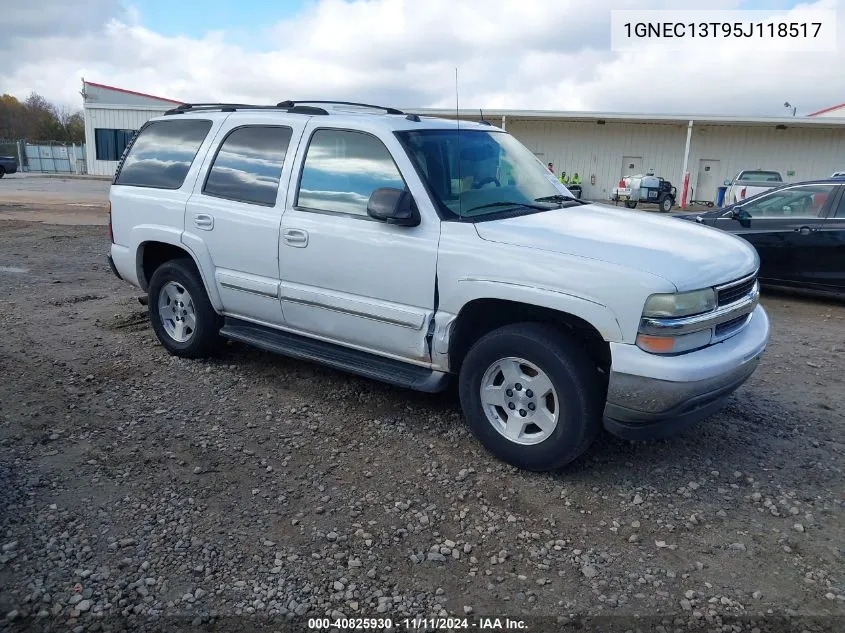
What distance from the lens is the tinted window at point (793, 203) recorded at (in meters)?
8.41

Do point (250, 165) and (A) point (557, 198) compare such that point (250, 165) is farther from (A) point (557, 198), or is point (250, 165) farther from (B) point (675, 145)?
(B) point (675, 145)

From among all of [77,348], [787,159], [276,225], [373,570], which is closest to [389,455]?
[373,570]

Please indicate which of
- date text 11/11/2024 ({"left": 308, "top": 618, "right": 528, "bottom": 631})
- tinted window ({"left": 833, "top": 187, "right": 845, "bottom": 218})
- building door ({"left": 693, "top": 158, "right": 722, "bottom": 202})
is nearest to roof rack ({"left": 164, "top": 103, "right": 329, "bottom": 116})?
date text 11/11/2024 ({"left": 308, "top": 618, "right": 528, "bottom": 631})

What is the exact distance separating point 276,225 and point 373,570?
254cm

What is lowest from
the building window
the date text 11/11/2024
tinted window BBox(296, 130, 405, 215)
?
the date text 11/11/2024

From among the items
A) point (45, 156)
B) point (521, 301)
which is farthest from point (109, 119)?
point (521, 301)

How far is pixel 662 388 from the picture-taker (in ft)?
10.8

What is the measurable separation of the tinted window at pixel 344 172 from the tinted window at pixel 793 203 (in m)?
6.57

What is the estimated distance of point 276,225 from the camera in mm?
4629

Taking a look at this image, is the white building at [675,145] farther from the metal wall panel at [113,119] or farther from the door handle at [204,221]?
the door handle at [204,221]

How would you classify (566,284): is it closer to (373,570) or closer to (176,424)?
(373,570)

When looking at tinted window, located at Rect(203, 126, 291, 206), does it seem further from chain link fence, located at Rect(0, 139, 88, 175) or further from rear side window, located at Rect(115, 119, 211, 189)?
chain link fence, located at Rect(0, 139, 88, 175)

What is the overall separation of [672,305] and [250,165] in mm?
3162

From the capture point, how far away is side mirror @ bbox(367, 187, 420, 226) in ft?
12.8
